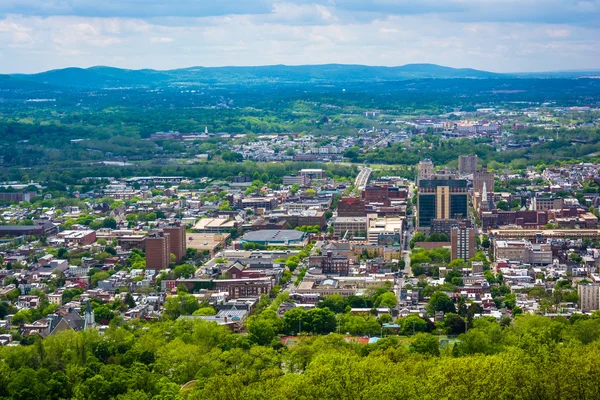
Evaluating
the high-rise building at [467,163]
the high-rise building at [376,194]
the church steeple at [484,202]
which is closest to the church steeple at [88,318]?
the church steeple at [484,202]

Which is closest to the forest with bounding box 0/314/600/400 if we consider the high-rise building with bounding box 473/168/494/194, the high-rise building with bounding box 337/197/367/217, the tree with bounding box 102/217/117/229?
the tree with bounding box 102/217/117/229

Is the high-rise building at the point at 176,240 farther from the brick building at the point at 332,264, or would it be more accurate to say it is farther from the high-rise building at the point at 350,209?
the high-rise building at the point at 350,209

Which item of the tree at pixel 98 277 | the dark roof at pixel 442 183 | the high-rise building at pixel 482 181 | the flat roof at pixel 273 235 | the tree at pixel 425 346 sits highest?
the dark roof at pixel 442 183

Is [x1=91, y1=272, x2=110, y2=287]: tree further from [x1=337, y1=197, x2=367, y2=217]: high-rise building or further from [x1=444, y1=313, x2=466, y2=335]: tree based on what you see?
[x1=337, y1=197, x2=367, y2=217]: high-rise building

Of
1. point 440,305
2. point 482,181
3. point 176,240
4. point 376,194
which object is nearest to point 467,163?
point 482,181

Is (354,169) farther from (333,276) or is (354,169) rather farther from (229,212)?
(333,276)
